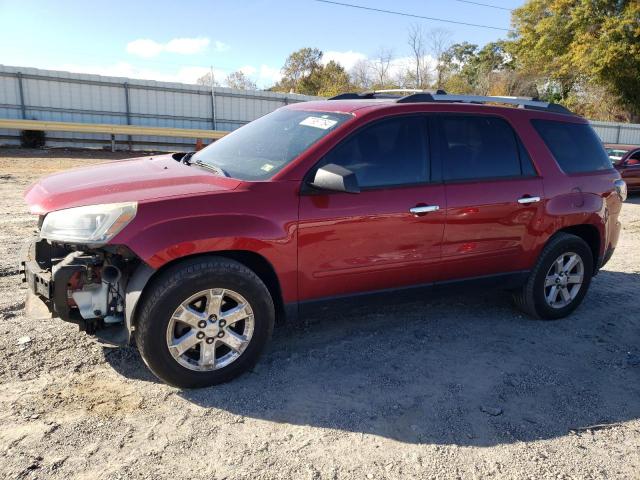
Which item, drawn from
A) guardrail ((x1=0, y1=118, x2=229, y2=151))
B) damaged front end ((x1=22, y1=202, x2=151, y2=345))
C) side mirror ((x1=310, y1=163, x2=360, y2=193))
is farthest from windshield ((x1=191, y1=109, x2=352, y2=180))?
guardrail ((x1=0, y1=118, x2=229, y2=151))

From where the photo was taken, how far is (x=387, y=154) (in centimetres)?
395

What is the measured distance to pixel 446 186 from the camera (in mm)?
4113

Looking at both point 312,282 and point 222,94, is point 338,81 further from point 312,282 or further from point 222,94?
point 312,282

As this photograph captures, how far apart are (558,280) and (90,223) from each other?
3.97 meters

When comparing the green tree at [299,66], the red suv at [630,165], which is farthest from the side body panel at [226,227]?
the green tree at [299,66]

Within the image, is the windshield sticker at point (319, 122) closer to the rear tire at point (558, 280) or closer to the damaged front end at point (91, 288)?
the damaged front end at point (91, 288)

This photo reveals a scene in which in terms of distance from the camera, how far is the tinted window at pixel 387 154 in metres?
3.80

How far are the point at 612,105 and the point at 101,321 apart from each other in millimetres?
40888

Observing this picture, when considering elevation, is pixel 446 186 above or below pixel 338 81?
below

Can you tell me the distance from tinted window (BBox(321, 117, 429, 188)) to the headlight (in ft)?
4.35

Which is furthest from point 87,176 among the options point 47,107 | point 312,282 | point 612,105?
point 612,105

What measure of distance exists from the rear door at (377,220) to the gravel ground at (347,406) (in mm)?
623

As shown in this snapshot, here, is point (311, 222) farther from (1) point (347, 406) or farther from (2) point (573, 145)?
(2) point (573, 145)

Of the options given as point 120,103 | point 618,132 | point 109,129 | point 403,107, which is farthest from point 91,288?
point 618,132
